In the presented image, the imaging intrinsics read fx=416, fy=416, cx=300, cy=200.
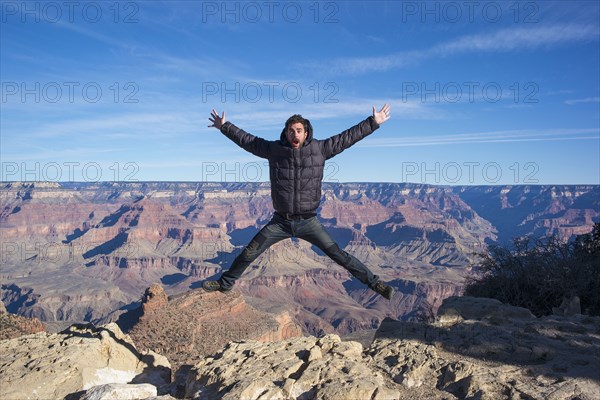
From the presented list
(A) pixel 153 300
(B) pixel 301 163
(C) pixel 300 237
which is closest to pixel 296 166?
(B) pixel 301 163

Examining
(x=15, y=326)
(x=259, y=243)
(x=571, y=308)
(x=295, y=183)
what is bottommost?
(x=15, y=326)

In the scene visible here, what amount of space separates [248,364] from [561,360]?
13.0 ft

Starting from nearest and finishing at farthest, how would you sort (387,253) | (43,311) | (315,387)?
(315,387)
(43,311)
(387,253)

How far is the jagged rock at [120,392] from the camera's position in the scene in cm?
487

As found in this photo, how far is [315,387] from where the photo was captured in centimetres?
465

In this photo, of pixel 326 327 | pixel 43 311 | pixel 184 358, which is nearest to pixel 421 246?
pixel 326 327

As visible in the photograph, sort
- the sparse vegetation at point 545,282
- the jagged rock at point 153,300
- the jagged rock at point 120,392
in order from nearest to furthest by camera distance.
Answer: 1. the jagged rock at point 120,392
2. the sparse vegetation at point 545,282
3. the jagged rock at point 153,300

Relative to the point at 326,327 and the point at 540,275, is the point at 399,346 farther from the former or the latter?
the point at 326,327

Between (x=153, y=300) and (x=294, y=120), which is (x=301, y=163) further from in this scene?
(x=153, y=300)

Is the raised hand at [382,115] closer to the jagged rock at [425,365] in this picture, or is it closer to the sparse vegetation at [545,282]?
the jagged rock at [425,365]

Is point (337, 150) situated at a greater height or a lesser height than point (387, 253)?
greater

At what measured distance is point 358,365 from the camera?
204 inches

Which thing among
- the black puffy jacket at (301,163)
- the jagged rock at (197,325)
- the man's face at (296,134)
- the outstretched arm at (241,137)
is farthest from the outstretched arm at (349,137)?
the jagged rock at (197,325)

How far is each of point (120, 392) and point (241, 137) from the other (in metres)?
3.57
